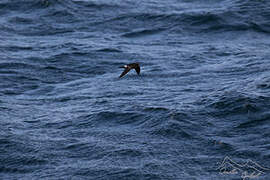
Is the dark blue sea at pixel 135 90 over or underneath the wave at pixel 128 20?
underneath

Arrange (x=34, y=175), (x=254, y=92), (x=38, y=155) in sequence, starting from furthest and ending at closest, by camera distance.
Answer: (x=254, y=92)
(x=38, y=155)
(x=34, y=175)

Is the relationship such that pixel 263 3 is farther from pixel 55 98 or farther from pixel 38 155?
pixel 38 155

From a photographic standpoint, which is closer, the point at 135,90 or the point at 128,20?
the point at 135,90

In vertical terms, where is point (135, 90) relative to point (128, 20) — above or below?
below

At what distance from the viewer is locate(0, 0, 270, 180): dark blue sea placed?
18.1 meters

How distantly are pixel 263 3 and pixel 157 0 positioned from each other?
24.1 feet

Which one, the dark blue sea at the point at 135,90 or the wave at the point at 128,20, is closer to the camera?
the dark blue sea at the point at 135,90

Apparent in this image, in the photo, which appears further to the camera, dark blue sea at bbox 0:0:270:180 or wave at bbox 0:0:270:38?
wave at bbox 0:0:270:38

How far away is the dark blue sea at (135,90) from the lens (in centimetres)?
1808

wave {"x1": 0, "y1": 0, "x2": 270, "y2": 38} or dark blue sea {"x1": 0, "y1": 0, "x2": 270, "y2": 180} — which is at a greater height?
wave {"x1": 0, "y1": 0, "x2": 270, "y2": 38}

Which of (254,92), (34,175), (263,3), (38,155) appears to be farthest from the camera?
(263,3)

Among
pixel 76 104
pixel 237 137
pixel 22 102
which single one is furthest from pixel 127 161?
pixel 22 102

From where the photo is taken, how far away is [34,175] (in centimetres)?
1761

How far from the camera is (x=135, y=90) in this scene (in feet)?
80.2
